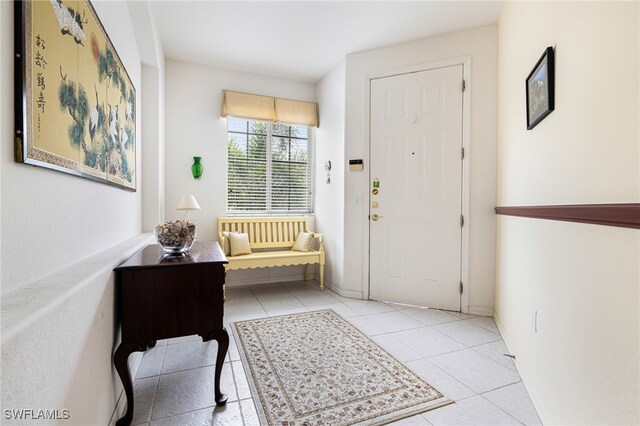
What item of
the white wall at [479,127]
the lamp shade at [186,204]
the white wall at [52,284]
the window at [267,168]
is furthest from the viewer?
the window at [267,168]

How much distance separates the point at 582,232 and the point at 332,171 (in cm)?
295

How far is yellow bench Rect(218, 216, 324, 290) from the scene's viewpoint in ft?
12.1

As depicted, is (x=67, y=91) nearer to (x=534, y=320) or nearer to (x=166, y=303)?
(x=166, y=303)

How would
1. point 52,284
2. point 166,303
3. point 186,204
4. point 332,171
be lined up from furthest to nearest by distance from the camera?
point 332,171, point 186,204, point 166,303, point 52,284

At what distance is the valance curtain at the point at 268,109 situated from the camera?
13.0ft

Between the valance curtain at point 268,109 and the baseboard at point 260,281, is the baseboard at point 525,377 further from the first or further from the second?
the valance curtain at point 268,109

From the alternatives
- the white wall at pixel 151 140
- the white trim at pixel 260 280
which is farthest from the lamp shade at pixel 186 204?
the white trim at pixel 260 280

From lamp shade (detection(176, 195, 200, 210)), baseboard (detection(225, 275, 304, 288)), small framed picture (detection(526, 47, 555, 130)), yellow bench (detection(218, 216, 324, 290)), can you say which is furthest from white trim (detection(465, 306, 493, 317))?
lamp shade (detection(176, 195, 200, 210))

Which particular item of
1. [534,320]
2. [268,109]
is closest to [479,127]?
[534,320]

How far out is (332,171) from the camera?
398 cm

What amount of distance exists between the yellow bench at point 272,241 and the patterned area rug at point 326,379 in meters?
1.09

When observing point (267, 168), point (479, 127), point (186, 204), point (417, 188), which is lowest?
point (186, 204)

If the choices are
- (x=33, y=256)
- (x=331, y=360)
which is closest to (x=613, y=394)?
(x=331, y=360)

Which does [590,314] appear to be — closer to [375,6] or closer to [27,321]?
[27,321]
